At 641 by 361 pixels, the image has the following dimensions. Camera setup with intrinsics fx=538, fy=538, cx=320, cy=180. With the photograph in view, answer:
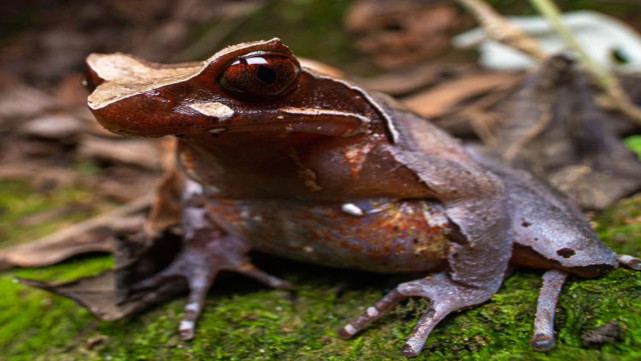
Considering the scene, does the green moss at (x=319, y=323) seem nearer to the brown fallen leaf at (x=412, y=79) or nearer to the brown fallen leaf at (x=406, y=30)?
the brown fallen leaf at (x=412, y=79)

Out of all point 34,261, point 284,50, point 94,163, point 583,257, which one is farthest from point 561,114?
point 94,163

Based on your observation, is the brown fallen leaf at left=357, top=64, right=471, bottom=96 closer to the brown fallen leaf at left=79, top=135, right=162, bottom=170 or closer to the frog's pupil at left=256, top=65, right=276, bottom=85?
the brown fallen leaf at left=79, top=135, right=162, bottom=170

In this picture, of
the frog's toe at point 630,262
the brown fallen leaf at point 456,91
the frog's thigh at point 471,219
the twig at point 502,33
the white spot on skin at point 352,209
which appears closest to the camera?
the frog's toe at point 630,262

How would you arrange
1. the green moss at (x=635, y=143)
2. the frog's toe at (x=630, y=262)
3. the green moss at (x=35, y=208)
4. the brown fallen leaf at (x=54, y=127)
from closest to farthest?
the frog's toe at (x=630, y=262) → the green moss at (x=635, y=143) → the green moss at (x=35, y=208) → the brown fallen leaf at (x=54, y=127)

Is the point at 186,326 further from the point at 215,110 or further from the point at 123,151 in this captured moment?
the point at 123,151

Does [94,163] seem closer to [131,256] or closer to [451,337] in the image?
[131,256]

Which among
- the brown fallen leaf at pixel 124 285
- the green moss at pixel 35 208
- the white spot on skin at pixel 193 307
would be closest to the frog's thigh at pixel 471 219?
the white spot on skin at pixel 193 307
